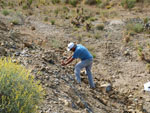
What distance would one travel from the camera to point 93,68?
8.66 meters

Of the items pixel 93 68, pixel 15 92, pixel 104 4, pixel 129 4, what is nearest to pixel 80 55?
pixel 93 68

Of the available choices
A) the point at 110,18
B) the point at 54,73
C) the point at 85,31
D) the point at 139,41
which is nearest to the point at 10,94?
the point at 54,73

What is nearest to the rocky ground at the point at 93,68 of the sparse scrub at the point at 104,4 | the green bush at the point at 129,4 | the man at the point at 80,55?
the man at the point at 80,55

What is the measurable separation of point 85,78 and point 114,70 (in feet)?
6.64

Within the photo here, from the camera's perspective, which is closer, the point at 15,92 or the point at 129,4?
the point at 15,92

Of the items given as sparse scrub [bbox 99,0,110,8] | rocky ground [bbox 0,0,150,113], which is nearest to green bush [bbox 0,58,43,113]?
rocky ground [bbox 0,0,150,113]

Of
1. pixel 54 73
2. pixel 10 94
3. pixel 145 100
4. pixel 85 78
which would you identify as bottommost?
pixel 145 100

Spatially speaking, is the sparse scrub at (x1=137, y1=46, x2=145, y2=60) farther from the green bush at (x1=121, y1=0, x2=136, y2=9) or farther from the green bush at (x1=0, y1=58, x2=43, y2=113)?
the green bush at (x1=121, y1=0, x2=136, y2=9)

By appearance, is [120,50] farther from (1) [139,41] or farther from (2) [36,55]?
(2) [36,55]

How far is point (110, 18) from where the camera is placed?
15.9 m

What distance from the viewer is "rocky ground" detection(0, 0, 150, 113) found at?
17.8 ft

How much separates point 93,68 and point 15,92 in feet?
18.9

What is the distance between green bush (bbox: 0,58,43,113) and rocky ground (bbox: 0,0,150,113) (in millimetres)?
869

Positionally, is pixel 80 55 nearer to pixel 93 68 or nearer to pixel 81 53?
pixel 81 53
